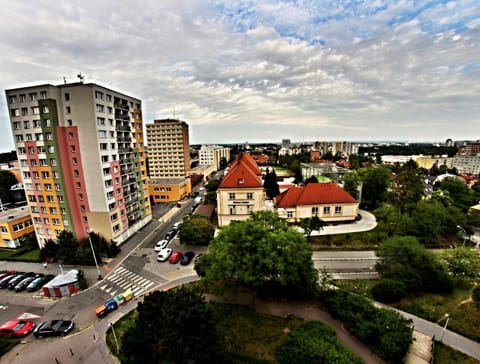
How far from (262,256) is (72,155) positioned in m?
30.5

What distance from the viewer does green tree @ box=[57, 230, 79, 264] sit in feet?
102

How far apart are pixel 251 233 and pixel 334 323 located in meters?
10.7

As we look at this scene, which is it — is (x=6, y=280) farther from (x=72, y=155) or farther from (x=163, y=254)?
Result: (x=163, y=254)

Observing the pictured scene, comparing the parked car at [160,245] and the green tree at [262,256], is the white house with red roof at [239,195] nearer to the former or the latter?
the parked car at [160,245]

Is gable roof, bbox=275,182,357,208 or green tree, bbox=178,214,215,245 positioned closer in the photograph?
green tree, bbox=178,214,215,245

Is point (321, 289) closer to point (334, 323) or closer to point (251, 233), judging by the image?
point (334, 323)

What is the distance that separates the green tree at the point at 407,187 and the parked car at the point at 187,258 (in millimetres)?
35986

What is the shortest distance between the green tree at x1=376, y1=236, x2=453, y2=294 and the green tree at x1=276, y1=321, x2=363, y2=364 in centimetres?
1219

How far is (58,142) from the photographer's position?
30.4m

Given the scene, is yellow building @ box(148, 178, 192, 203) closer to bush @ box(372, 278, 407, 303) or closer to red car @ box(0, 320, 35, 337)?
red car @ box(0, 320, 35, 337)

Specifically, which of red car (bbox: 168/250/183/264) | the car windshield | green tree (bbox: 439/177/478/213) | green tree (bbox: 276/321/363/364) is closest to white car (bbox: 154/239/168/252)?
red car (bbox: 168/250/183/264)

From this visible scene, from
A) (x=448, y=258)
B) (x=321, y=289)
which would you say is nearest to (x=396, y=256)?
(x=448, y=258)

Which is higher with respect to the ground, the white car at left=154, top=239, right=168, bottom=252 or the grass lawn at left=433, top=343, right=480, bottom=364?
the white car at left=154, top=239, right=168, bottom=252

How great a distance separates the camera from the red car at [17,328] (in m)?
19.8
